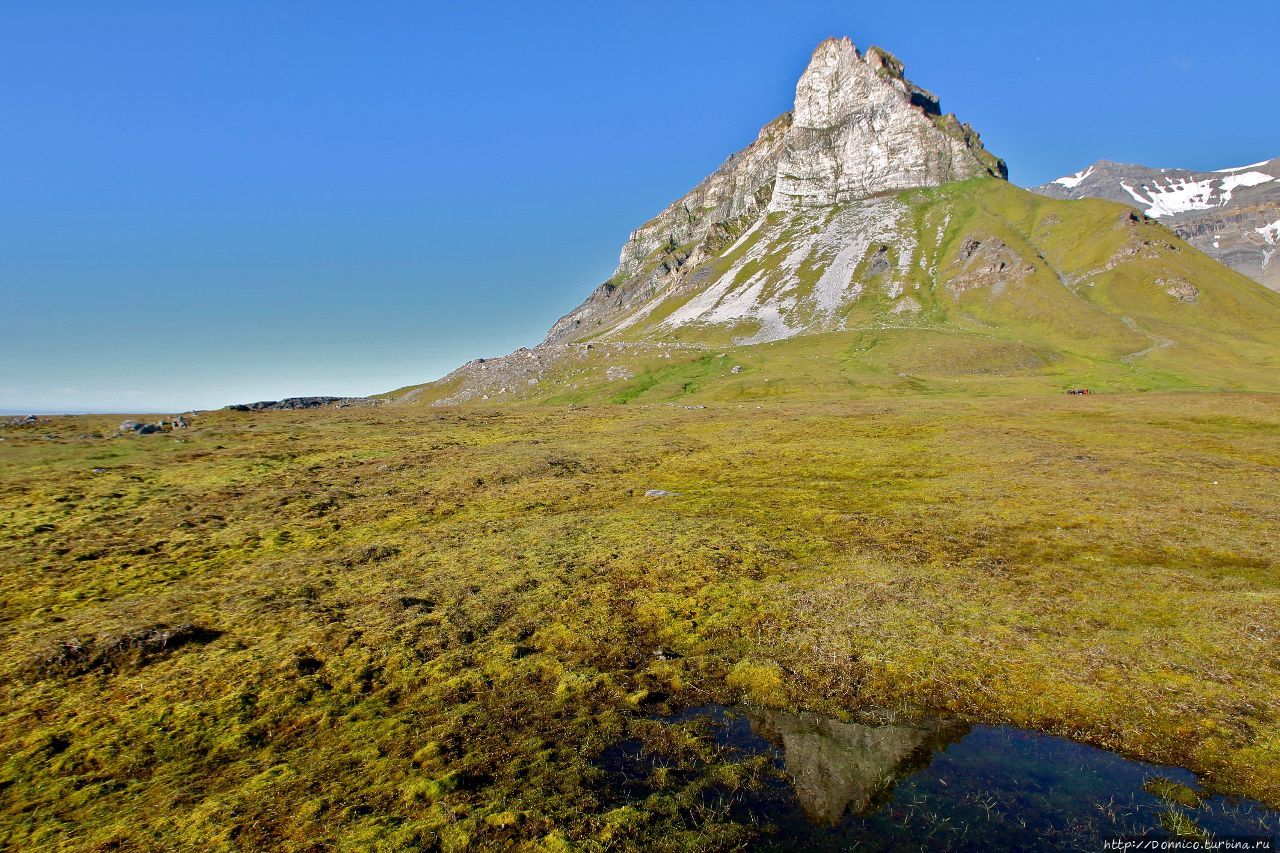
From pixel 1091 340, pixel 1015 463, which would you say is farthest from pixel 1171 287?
pixel 1015 463

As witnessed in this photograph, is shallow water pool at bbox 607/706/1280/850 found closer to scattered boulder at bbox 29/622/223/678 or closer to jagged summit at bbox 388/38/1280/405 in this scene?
scattered boulder at bbox 29/622/223/678

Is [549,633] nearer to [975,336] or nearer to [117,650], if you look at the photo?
[117,650]

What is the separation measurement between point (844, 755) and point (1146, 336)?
17122 cm

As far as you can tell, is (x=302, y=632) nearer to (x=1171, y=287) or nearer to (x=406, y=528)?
(x=406, y=528)

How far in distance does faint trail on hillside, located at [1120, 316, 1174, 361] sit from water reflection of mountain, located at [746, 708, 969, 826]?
145692mm

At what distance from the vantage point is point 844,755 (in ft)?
38.1

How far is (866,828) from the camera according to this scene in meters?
9.68

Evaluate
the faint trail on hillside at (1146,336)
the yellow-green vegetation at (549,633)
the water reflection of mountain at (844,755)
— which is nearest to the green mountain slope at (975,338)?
the faint trail on hillside at (1146,336)

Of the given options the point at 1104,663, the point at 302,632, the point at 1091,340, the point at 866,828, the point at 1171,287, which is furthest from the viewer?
the point at 1171,287

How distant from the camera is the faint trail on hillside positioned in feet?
394

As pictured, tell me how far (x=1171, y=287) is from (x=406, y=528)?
216 m

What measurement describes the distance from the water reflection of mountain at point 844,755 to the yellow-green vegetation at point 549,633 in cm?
82

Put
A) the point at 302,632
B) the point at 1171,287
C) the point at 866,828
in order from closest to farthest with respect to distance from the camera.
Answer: the point at 866,828 → the point at 302,632 → the point at 1171,287

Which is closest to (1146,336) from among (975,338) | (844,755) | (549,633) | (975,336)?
(975,336)
